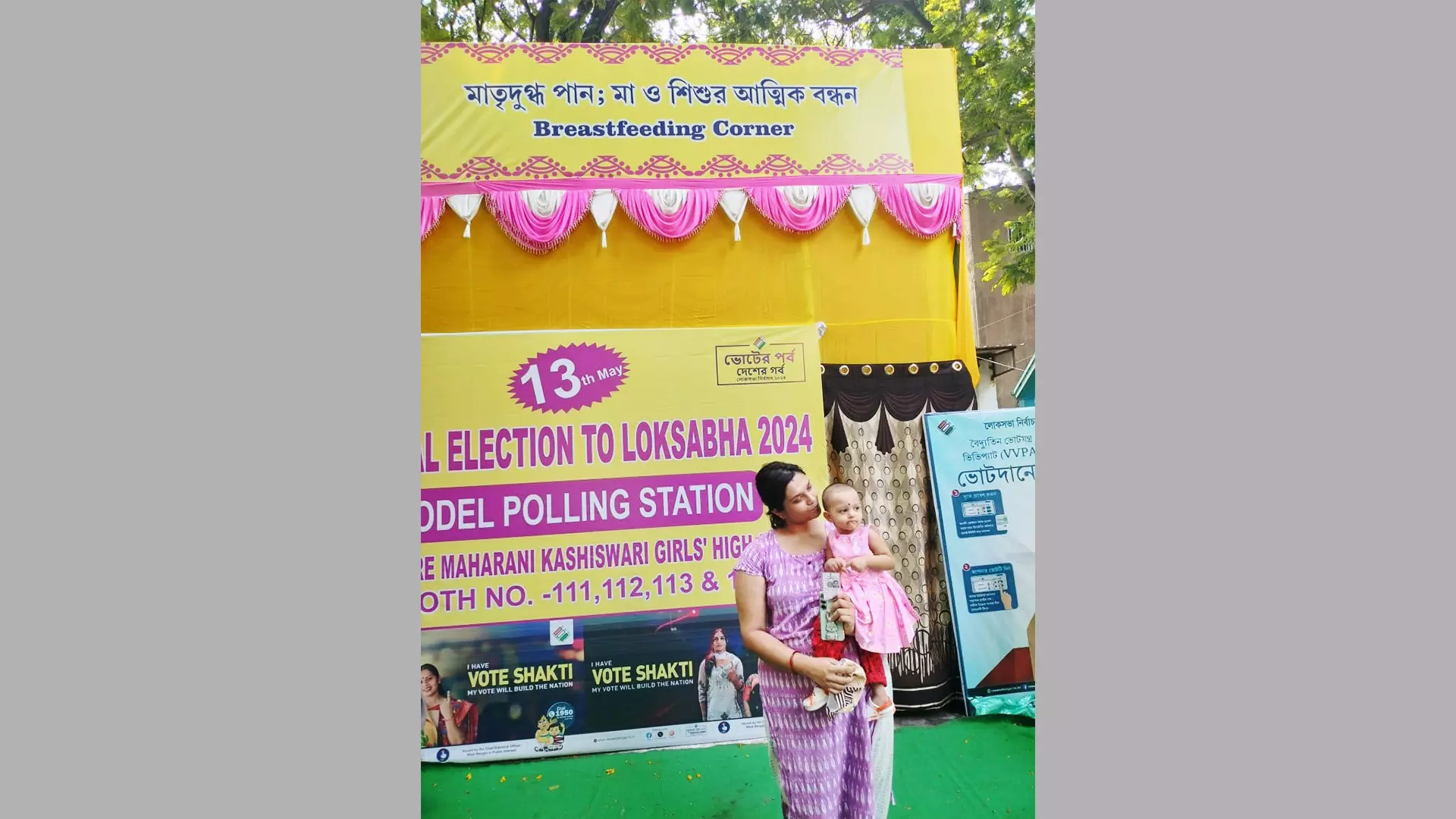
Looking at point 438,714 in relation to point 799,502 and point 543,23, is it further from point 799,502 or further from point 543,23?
point 543,23

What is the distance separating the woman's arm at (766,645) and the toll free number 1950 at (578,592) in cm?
64

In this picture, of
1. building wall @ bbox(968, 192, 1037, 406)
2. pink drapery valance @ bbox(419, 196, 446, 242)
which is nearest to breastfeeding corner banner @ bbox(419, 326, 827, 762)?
pink drapery valance @ bbox(419, 196, 446, 242)

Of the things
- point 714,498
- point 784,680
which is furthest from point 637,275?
point 784,680

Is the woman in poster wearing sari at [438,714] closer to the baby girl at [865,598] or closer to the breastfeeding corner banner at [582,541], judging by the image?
the breastfeeding corner banner at [582,541]

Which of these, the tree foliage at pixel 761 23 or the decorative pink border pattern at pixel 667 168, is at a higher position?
the tree foliage at pixel 761 23

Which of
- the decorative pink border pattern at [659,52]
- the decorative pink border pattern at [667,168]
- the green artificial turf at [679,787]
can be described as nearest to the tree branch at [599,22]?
the decorative pink border pattern at [659,52]

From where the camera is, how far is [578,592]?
417 cm

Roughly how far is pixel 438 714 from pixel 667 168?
10.6 ft

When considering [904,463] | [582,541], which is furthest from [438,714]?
[904,463]

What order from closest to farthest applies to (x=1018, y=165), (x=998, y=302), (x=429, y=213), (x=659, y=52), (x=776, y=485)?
(x=776, y=485)
(x=429, y=213)
(x=659, y=52)
(x=1018, y=165)
(x=998, y=302)

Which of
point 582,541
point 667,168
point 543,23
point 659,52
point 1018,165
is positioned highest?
point 543,23

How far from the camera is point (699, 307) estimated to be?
467cm

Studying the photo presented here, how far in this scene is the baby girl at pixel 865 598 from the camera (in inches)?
136

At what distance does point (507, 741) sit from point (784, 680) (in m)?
1.61
